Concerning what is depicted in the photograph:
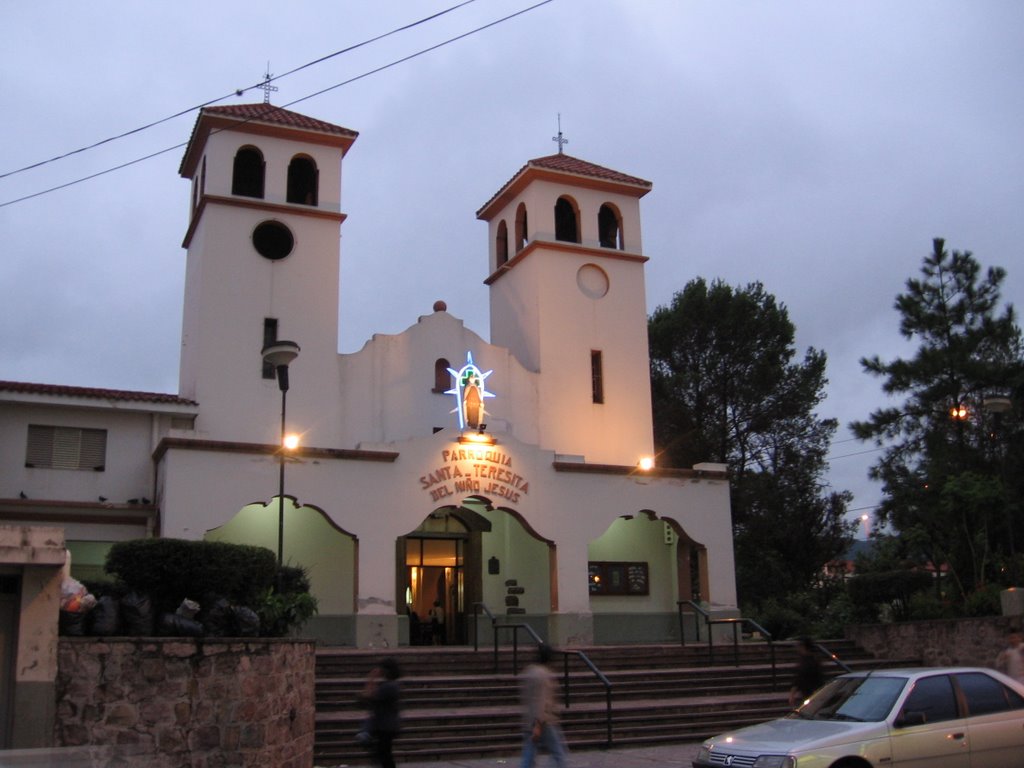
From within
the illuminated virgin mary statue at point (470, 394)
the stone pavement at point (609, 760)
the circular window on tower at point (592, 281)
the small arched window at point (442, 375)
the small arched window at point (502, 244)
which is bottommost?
the stone pavement at point (609, 760)

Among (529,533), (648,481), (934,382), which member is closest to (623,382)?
(648,481)

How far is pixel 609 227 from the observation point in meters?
27.7

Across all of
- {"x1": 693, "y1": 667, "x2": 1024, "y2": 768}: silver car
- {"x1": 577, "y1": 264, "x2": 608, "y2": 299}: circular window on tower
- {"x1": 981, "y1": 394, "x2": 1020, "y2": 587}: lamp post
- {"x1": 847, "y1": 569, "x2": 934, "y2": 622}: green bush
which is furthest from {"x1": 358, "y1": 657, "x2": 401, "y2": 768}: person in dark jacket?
{"x1": 847, "y1": 569, "x2": 934, "y2": 622}: green bush

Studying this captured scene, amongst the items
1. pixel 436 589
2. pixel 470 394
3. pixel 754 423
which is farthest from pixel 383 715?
pixel 754 423

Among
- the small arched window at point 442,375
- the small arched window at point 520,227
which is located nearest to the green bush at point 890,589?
the small arched window at point 442,375

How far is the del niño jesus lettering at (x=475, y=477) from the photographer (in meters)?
21.6

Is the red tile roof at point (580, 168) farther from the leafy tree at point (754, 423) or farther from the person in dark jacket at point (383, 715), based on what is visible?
the person in dark jacket at point (383, 715)

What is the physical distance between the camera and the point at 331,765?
13617mm

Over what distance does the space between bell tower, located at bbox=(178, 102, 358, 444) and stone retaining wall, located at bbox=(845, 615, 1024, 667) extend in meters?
11.9

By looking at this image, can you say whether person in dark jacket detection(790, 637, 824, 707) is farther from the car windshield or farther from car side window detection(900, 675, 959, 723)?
car side window detection(900, 675, 959, 723)

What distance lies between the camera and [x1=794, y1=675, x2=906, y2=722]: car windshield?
10266 millimetres

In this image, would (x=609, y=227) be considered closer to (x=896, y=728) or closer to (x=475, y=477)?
(x=475, y=477)

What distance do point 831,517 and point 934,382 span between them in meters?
14.8

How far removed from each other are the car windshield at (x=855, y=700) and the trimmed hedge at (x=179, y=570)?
257 inches
